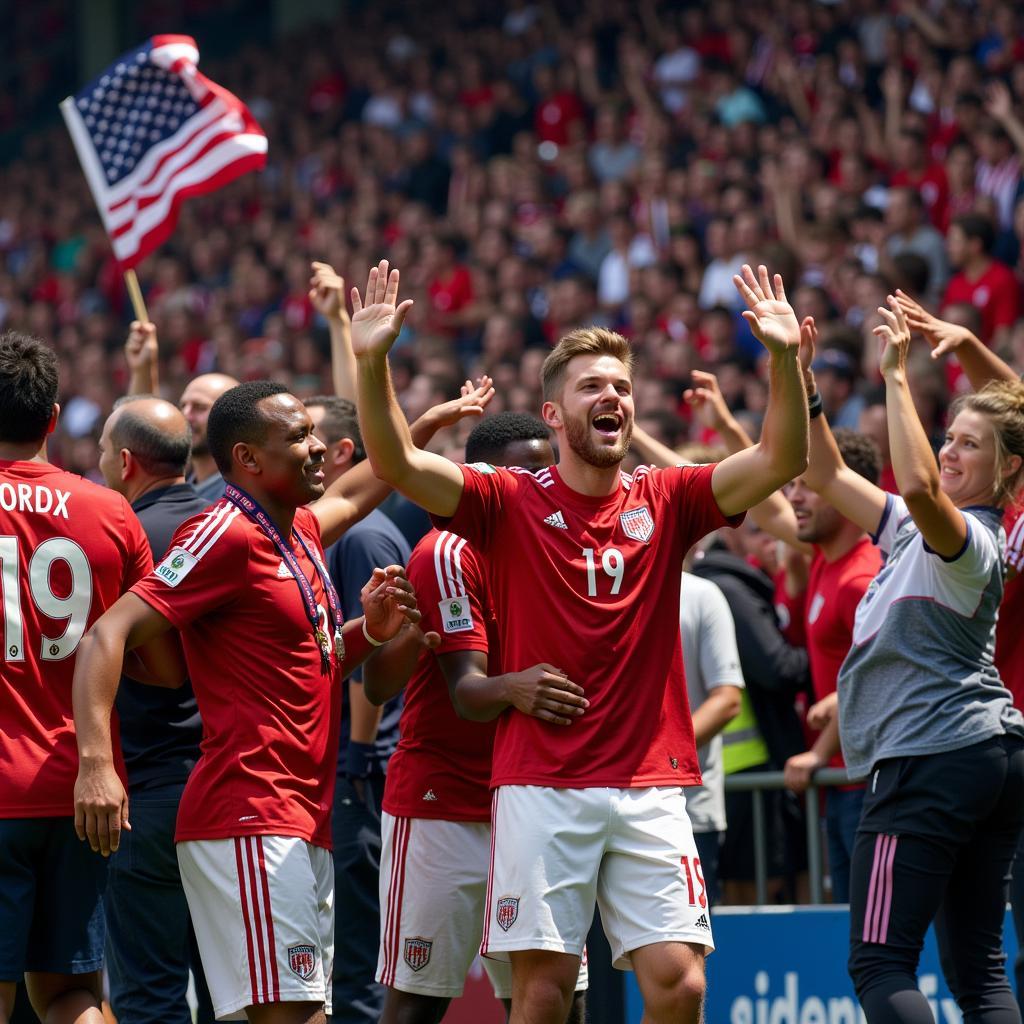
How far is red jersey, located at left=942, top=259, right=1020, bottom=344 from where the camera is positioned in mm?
10984

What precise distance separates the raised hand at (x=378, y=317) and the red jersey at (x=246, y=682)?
26.8 inches

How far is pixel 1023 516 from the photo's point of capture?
5695 millimetres

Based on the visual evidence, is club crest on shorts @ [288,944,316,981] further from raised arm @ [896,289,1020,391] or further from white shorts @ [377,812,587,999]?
raised arm @ [896,289,1020,391]

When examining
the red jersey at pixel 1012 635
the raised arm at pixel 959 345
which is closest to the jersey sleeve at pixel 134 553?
the raised arm at pixel 959 345

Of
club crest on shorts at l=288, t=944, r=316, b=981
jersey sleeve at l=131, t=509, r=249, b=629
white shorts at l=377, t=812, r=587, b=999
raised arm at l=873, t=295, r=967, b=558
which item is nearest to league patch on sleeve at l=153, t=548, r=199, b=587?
jersey sleeve at l=131, t=509, r=249, b=629

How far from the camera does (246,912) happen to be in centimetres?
472

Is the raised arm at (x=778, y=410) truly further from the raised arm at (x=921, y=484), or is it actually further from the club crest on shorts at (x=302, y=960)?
the club crest on shorts at (x=302, y=960)

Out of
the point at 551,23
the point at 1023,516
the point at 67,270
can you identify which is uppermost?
the point at 551,23

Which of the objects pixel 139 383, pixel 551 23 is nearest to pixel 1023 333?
pixel 139 383

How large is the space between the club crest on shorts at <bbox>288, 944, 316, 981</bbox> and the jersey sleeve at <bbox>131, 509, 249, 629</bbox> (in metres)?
0.94

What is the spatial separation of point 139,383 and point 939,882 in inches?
159

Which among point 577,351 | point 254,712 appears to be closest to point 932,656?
point 577,351

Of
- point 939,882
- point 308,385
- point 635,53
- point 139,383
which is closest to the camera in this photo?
point 939,882

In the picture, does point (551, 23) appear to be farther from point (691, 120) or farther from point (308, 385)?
point (308, 385)
